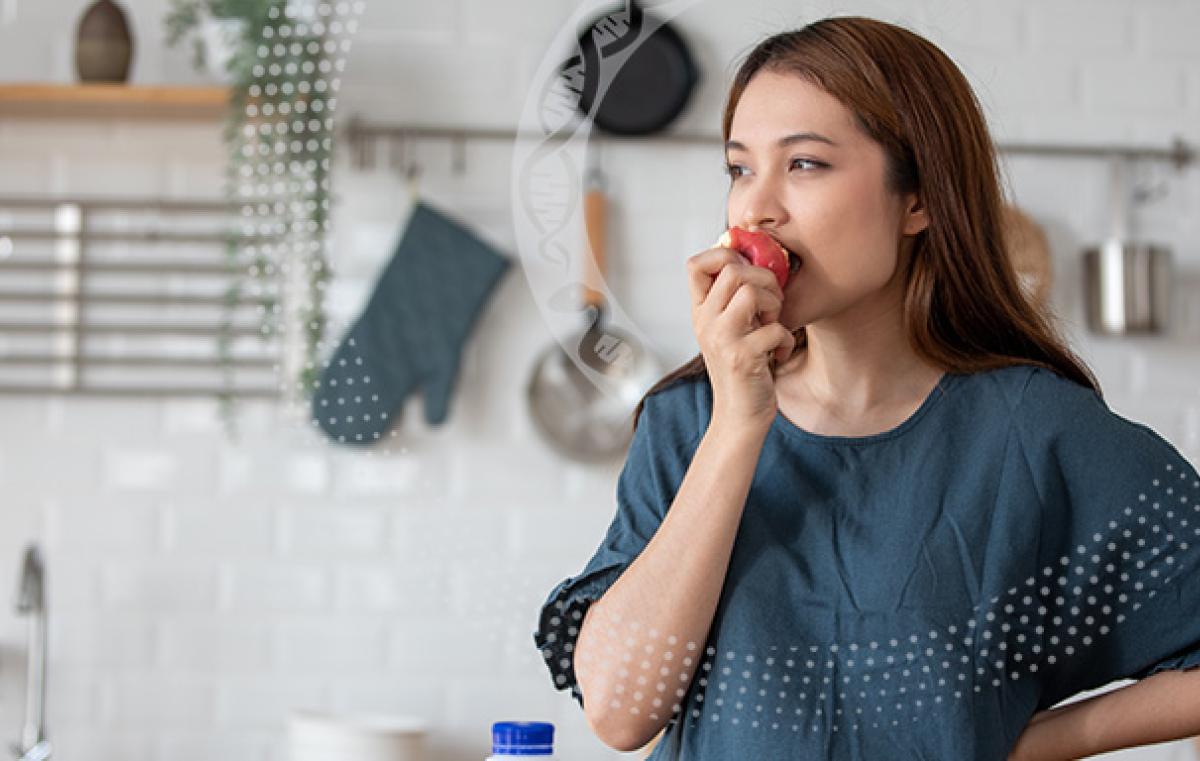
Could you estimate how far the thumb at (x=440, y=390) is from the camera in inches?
70.3

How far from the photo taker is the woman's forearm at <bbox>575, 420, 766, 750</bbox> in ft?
2.28

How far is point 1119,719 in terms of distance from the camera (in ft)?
2.45

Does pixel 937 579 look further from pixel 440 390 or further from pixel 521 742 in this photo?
pixel 440 390

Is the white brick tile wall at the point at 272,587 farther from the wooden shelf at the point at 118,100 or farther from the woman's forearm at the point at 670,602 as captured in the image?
the woman's forearm at the point at 670,602

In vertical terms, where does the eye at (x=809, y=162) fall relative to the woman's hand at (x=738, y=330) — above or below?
above

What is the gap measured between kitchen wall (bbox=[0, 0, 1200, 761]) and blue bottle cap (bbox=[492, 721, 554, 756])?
1.04 meters

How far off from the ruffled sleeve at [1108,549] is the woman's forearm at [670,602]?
15 cm

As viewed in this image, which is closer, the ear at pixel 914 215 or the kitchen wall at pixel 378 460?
the ear at pixel 914 215

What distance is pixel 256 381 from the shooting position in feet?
5.98

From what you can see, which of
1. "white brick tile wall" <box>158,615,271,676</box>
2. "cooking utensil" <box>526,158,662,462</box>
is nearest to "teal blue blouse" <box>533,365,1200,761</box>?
"cooking utensil" <box>526,158,662,462</box>

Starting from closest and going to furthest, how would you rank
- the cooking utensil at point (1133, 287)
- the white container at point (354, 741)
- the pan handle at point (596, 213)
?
the white container at point (354, 741) < the pan handle at point (596, 213) < the cooking utensil at point (1133, 287)

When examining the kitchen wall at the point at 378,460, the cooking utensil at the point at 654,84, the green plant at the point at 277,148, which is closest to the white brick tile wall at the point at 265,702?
the kitchen wall at the point at 378,460

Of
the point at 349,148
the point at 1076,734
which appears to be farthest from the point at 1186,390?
the point at 1076,734
